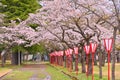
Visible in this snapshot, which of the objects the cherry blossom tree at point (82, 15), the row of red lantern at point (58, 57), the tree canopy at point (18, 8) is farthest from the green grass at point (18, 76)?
the tree canopy at point (18, 8)

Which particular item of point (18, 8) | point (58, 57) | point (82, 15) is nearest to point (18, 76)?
point (82, 15)

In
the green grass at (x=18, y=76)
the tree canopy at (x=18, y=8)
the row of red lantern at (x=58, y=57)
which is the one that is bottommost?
the green grass at (x=18, y=76)

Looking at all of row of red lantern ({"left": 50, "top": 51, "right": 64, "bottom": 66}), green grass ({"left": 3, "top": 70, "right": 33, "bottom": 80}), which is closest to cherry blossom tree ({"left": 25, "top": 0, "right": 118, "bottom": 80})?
green grass ({"left": 3, "top": 70, "right": 33, "bottom": 80})

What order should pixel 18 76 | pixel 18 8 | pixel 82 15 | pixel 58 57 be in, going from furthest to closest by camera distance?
pixel 58 57 < pixel 18 8 < pixel 18 76 < pixel 82 15

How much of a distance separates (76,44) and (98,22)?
8.66 metres

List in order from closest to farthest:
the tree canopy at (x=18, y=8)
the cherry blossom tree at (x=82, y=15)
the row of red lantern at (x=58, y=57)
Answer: the cherry blossom tree at (x=82, y=15) < the row of red lantern at (x=58, y=57) < the tree canopy at (x=18, y=8)

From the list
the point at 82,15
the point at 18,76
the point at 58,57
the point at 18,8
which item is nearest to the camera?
the point at 82,15

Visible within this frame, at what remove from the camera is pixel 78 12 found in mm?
23453

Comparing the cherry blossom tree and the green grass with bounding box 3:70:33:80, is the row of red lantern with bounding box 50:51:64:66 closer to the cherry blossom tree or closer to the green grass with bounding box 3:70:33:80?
the green grass with bounding box 3:70:33:80

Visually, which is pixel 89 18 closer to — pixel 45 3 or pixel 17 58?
pixel 45 3

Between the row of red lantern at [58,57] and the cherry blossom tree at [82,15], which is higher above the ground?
the cherry blossom tree at [82,15]

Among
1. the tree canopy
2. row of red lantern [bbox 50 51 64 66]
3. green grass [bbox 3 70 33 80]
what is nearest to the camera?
green grass [bbox 3 70 33 80]

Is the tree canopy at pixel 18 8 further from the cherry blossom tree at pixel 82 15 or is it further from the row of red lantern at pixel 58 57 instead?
the cherry blossom tree at pixel 82 15

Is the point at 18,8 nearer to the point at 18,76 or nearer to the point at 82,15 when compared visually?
the point at 18,76
